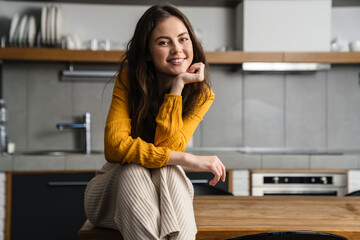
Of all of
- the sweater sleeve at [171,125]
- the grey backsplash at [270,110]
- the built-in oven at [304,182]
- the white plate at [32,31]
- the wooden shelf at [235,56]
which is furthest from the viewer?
the grey backsplash at [270,110]

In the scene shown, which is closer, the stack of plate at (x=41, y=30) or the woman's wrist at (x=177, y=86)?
the woman's wrist at (x=177, y=86)

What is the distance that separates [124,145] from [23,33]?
2.29 metres

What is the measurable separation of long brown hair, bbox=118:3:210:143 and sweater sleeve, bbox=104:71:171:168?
0.04m

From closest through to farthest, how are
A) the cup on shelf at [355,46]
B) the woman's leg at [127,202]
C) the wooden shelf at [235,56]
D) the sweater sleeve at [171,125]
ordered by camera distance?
the woman's leg at [127,202] < the sweater sleeve at [171,125] < the wooden shelf at [235,56] < the cup on shelf at [355,46]

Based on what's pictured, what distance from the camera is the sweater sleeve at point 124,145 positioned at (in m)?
1.09

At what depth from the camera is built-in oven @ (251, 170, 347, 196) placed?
2814 mm

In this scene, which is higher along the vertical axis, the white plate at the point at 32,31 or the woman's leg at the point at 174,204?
the white plate at the point at 32,31

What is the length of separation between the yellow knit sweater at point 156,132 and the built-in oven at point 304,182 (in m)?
1.58

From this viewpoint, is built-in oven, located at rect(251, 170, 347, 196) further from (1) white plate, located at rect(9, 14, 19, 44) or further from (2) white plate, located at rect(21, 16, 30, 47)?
(1) white plate, located at rect(9, 14, 19, 44)

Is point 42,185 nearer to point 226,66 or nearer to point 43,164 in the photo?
point 43,164

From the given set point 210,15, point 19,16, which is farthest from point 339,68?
point 19,16

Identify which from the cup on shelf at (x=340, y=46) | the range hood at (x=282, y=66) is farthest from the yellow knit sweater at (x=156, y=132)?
the cup on shelf at (x=340, y=46)

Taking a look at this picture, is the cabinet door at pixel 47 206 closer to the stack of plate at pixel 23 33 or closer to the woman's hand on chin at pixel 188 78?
the stack of plate at pixel 23 33

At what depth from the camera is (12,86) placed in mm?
3217
